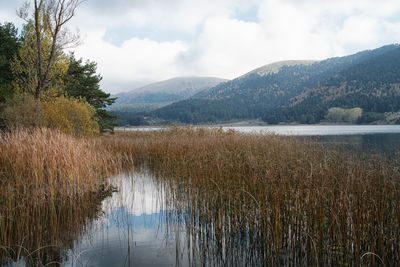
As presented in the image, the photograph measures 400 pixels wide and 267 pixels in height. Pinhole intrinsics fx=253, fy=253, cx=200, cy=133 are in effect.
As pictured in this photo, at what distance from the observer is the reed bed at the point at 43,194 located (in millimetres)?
3842

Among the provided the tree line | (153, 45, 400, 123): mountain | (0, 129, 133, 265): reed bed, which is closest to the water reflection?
(0, 129, 133, 265): reed bed

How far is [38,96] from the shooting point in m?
13.5

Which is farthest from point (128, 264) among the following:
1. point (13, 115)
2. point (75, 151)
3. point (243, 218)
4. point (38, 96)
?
point (38, 96)

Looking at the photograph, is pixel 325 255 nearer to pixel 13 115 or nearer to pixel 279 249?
pixel 279 249

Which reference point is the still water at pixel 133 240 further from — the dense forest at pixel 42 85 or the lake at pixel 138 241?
the dense forest at pixel 42 85

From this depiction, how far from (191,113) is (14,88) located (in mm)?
95803

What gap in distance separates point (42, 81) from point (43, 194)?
1174 centimetres

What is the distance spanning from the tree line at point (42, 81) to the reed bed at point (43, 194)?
4879 mm

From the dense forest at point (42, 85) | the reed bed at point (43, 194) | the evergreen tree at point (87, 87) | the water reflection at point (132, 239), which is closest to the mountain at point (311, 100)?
the evergreen tree at point (87, 87)

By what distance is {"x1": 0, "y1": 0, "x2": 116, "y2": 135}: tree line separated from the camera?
39.7 ft

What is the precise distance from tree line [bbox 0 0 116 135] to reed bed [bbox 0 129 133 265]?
4879 mm

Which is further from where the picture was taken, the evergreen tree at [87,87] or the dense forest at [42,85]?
the evergreen tree at [87,87]

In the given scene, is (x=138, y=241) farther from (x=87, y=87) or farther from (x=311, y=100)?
(x=311, y=100)

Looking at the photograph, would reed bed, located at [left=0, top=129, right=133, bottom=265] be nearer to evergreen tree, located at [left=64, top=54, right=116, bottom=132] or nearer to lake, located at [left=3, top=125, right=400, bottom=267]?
lake, located at [left=3, top=125, right=400, bottom=267]
